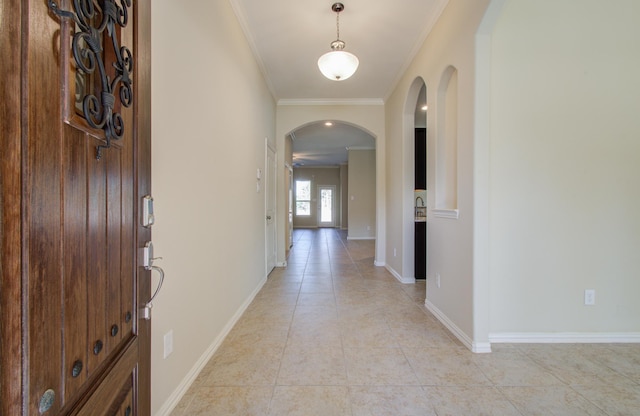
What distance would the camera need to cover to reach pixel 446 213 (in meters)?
2.70

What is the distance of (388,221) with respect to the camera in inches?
195

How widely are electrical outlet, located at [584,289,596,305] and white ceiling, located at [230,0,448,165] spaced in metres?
2.73

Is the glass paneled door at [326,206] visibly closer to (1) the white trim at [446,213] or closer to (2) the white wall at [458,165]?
(2) the white wall at [458,165]

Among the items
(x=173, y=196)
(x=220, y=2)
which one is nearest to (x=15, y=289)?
(x=173, y=196)

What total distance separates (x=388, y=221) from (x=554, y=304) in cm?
271

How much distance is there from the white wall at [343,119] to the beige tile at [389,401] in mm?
3524

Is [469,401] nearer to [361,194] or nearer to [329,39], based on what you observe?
[329,39]

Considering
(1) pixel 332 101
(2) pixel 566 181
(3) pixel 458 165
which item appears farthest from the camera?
(1) pixel 332 101

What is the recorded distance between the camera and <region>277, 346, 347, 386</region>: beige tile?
1.89 meters

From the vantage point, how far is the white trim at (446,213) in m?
2.52

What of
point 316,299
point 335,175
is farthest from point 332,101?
point 335,175

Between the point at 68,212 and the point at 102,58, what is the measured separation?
402 millimetres

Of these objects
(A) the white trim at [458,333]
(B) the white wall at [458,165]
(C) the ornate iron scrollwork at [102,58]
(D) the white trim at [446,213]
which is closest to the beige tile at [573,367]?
(A) the white trim at [458,333]

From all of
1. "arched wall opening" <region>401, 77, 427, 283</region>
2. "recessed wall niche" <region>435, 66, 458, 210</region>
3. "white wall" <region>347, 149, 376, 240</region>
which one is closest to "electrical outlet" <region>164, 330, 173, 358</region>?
"recessed wall niche" <region>435, 66, 458, 210</region>
